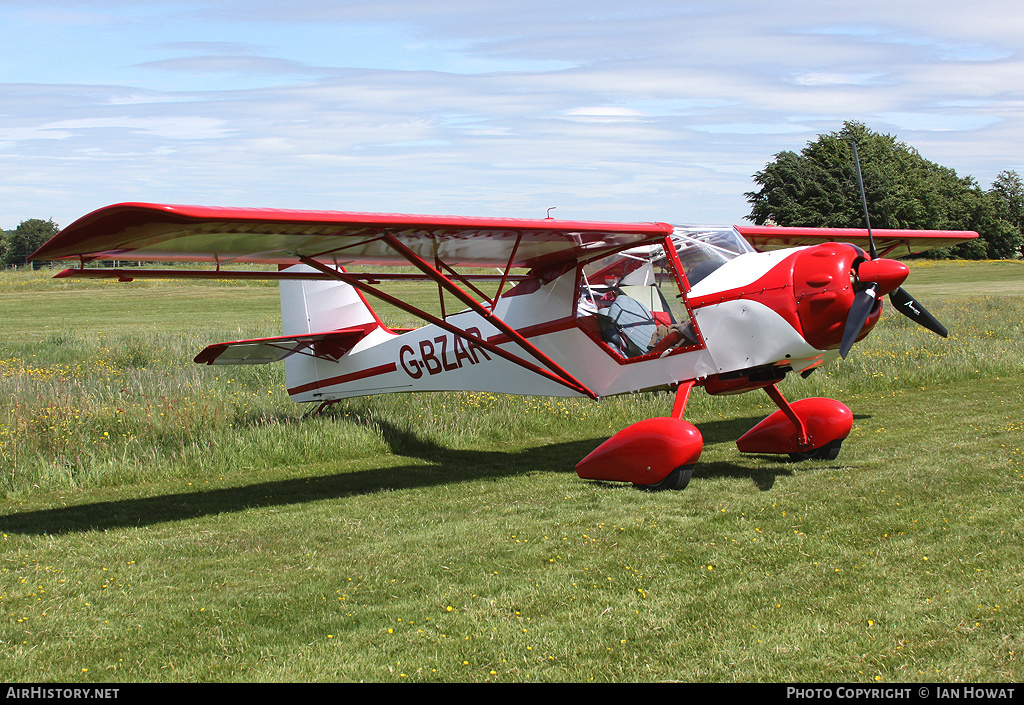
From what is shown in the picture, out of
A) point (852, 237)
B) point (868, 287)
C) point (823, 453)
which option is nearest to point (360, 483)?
point (823, 453)

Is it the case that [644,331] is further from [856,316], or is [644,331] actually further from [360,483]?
[360,483]

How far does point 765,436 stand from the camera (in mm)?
8914

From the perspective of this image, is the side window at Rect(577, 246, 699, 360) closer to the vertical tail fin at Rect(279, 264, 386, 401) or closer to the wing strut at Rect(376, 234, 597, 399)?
the wing strut at Rect(376, 234, 597, 399)

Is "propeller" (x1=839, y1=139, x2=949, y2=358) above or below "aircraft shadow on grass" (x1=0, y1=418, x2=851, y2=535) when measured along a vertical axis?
above

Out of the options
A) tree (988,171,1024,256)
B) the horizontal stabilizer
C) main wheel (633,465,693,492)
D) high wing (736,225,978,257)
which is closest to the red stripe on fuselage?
the horizontal stabilizer

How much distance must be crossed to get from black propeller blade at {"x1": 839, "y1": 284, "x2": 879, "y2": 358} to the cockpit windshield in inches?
52.8

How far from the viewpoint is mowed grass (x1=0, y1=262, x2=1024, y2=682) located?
4176mm

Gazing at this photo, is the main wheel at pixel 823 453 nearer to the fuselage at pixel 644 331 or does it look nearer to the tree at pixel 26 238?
the fuselage at pixel 644 331

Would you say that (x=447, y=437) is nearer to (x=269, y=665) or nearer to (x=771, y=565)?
(x=771, y=565)

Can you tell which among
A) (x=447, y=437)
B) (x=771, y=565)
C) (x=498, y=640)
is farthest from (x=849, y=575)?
(x=447, y=437)

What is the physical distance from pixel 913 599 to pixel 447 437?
6753mm

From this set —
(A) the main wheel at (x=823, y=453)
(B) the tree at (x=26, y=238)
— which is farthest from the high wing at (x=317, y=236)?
(B) the tree at (x=26, y=238)

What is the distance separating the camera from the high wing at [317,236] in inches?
227

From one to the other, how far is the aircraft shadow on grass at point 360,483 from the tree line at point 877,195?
182 ft
